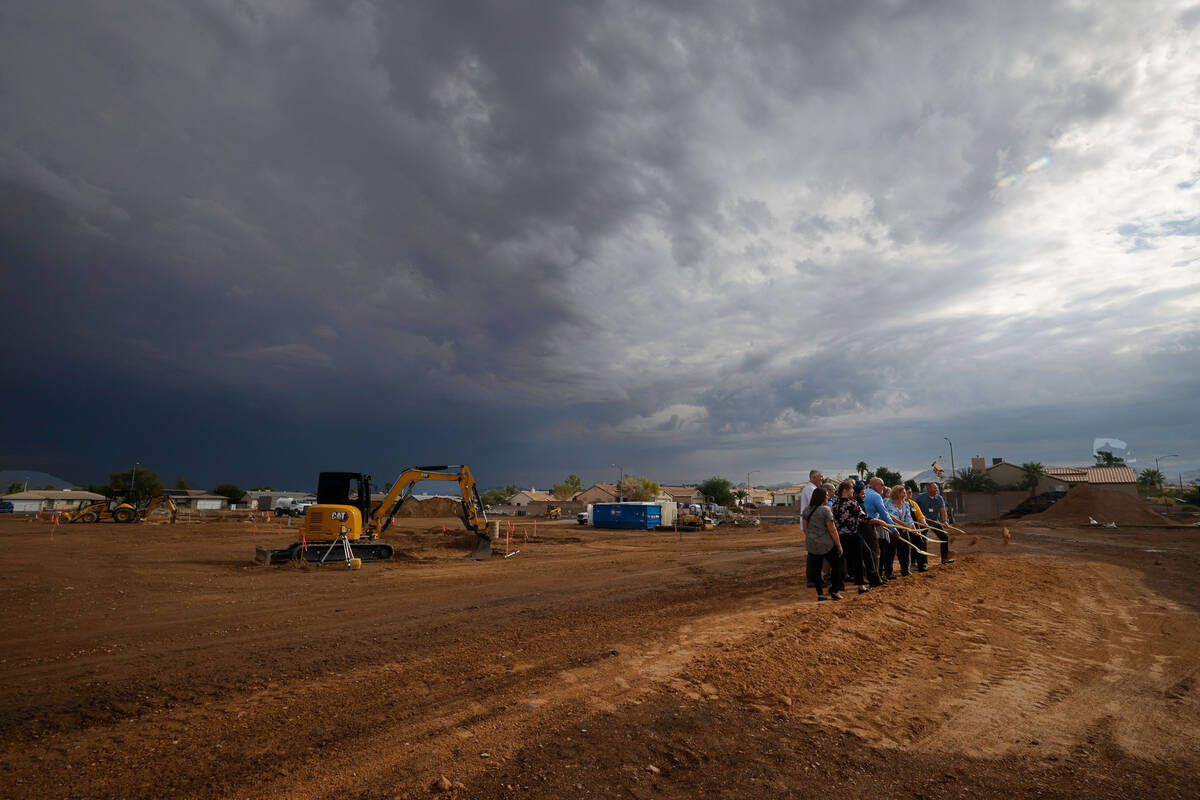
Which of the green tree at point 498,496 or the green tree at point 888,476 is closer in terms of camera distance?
the green tree at point 888,476

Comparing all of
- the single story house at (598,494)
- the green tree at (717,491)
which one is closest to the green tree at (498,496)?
the single story house at (598,494)

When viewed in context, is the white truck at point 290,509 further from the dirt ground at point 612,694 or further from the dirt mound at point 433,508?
the dirt ground at point 612,694

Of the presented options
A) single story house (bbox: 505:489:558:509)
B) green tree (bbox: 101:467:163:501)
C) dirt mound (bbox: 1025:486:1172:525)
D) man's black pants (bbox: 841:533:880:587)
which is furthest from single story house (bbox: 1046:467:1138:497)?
green tree (bbox: 101:467:163:501)

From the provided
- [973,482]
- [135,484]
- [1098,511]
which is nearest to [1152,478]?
[973,482]

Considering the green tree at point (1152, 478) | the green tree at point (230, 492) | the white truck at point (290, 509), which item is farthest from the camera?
the green tree at point (230, 492)

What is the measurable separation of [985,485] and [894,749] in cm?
8521

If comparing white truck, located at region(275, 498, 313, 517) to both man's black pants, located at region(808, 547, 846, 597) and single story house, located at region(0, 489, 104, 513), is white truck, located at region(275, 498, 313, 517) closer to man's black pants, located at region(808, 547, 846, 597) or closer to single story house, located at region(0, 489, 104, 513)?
single story house, located at region(0, 489, 104, 513)

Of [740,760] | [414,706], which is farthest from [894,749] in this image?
[414,706]

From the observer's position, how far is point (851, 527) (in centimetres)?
1065

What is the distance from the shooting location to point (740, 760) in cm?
432

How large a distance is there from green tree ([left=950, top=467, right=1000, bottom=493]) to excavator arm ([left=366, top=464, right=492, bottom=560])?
71953 mm

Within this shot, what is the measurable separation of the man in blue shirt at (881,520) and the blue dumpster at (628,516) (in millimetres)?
37727

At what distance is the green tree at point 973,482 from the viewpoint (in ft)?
241

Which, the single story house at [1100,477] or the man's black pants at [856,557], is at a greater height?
the single story house at [1100,477]
